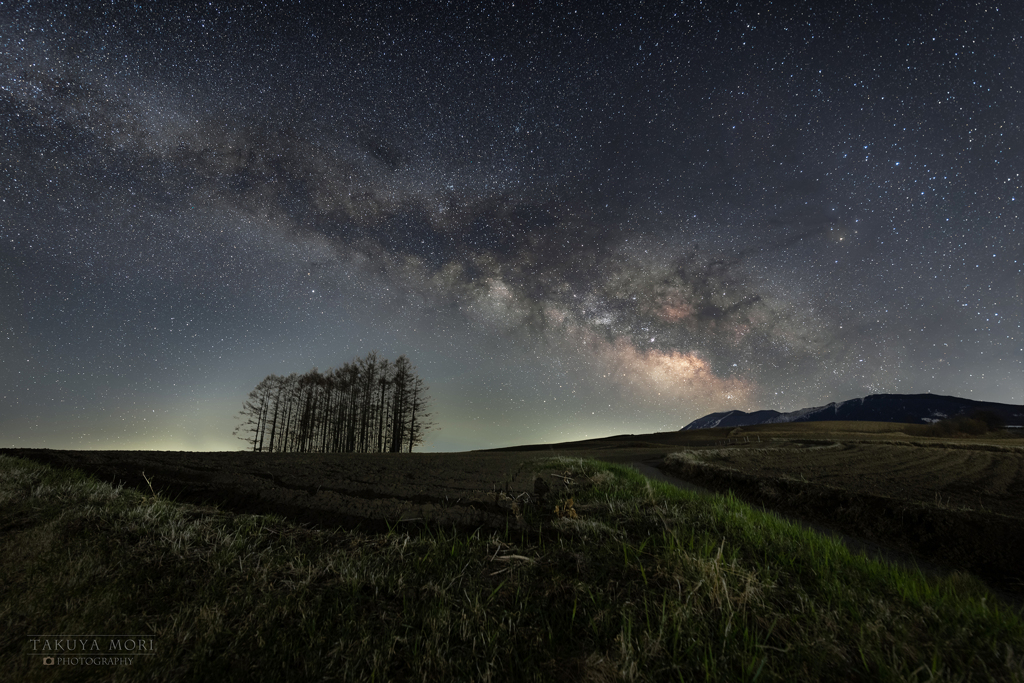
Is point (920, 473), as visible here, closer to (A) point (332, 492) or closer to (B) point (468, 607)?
(B) point (468, 607)

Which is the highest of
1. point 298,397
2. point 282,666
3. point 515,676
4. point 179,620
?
point 298,397

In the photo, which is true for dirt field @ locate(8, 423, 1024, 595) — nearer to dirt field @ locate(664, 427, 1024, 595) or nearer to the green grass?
dirt field @ locate(664, 427, 1024, 595)

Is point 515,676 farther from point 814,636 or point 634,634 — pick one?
point 814,636

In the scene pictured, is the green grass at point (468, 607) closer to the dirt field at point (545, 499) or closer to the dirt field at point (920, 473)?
the dirt field at point (545, 499)

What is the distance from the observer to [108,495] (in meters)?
4.57

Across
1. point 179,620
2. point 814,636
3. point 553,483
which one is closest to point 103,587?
point 179,620

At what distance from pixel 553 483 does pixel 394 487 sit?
3057mm

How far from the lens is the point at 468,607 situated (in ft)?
8.54

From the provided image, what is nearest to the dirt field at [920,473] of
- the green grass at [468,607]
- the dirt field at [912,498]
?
the dirt field at [912,498]

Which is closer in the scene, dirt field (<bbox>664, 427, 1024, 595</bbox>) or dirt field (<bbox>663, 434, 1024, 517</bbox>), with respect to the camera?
dirt field (<bbox>664, 427, 1024, 595</bbox>)

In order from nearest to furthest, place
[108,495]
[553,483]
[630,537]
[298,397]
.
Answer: [630,537] → [108,495] → [553,483] → [298,397]

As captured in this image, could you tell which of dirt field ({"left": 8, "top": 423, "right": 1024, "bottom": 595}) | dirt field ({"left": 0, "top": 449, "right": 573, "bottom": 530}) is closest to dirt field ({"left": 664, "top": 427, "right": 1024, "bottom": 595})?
dirt field ({"left": 8, "top": 423, "right": 1024, "bottom": 595})

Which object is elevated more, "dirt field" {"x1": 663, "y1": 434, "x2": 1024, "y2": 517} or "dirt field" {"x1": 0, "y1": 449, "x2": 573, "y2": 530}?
"dirt field" {"x1": 0, "y1": 449, "x2": 573, "y2": 530}

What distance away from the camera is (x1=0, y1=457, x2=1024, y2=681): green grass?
2119 mm
